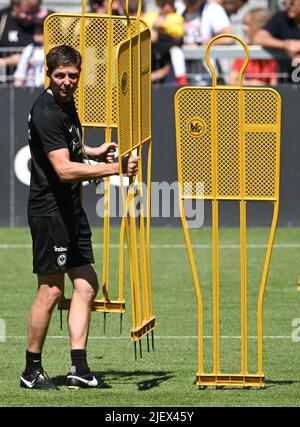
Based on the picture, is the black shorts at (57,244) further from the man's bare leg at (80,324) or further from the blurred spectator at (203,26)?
the blurred spectator at (203,26)

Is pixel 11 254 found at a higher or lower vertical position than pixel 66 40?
lower

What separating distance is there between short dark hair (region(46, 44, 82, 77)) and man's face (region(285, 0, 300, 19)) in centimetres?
964

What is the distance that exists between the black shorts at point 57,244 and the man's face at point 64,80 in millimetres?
793

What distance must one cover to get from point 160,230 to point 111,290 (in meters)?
4.68

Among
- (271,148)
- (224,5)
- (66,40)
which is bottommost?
(271,148)

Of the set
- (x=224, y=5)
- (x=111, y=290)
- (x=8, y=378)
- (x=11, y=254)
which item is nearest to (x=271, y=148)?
(x=8, y=378)

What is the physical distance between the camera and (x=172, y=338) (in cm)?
1023

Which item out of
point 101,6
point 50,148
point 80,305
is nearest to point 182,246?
point 101,6

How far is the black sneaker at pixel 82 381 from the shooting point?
8203 millimetres

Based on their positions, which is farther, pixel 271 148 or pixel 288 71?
pixel 288 71

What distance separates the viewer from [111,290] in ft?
42.0

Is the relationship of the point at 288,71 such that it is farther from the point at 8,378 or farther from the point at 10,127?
the point at 8,378
